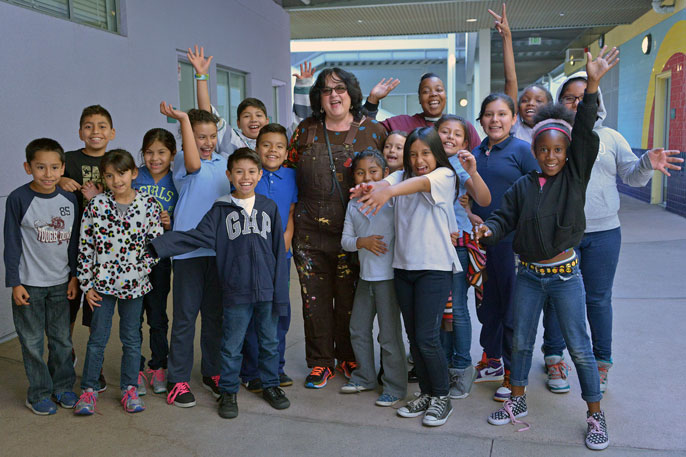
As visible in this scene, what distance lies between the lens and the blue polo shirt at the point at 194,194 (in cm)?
Result: 338

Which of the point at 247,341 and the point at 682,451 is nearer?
the point at 682,451

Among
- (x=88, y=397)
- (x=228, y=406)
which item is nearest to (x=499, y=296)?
(x=228, y=406)

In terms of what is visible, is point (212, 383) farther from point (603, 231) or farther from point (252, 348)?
point (603, 231)

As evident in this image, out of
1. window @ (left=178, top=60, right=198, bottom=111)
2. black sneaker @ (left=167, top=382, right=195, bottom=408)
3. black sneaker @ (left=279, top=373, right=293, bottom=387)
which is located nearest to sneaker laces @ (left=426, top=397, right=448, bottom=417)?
black sneaker @ (left=279, top=373, right=293, bottom=387)

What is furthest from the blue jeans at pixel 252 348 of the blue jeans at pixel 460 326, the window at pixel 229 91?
the window at pixel 229 91

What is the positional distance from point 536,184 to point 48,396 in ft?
9.23

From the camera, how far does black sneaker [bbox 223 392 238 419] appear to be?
3225mm

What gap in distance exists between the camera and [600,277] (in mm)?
3342

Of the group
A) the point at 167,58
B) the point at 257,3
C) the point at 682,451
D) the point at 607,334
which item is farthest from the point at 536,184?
the point at 257,3

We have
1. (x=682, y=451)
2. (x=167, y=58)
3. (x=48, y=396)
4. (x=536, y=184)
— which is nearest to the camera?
(x=682, y=451)

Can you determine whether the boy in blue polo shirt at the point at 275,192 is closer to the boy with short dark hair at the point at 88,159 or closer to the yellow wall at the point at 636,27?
the boy with short dark hair at the point at 88,159

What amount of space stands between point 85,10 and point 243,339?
3975 millimetres

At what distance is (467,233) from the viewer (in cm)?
335

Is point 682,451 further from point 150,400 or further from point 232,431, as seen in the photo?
point 150,400
